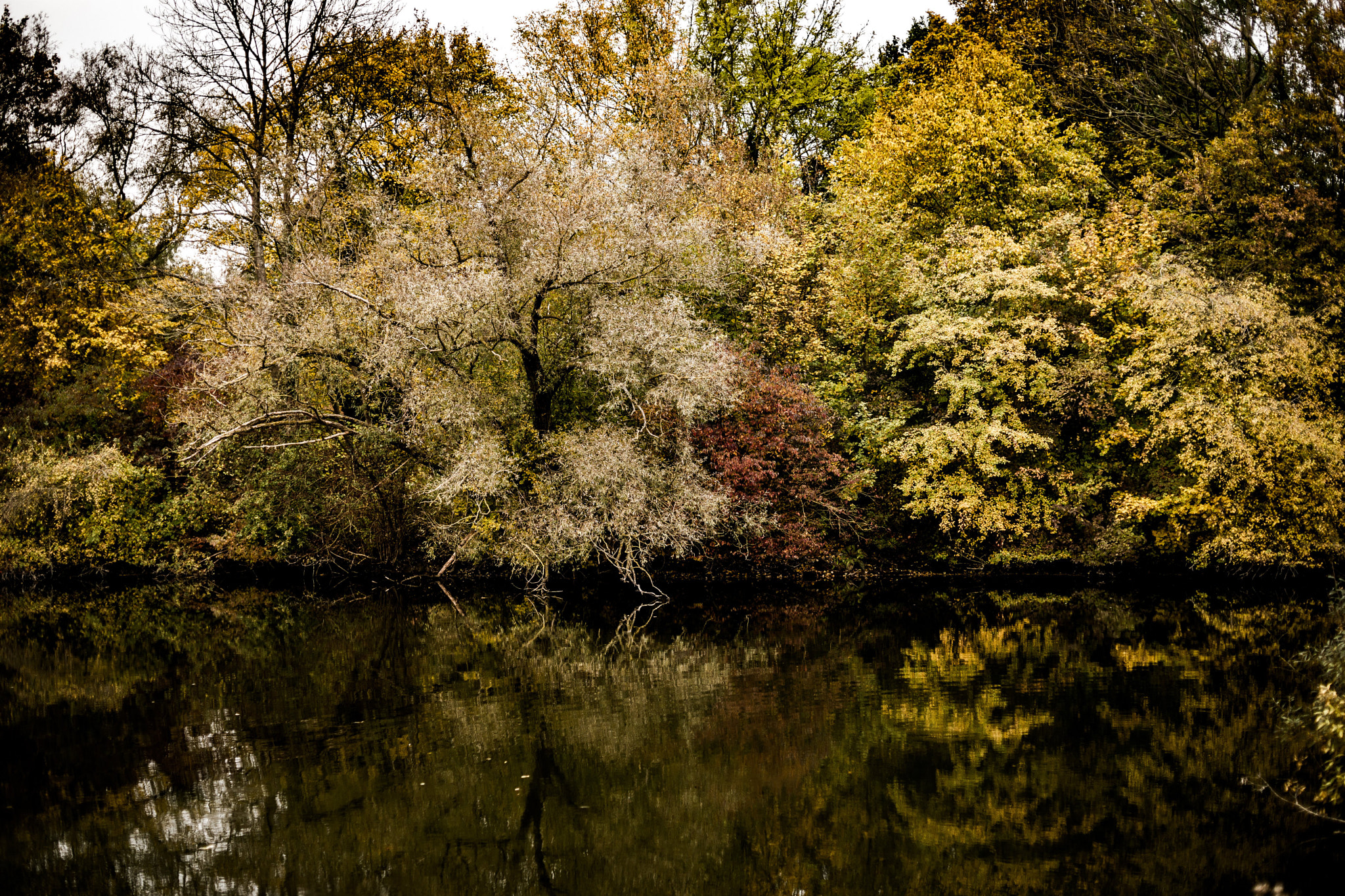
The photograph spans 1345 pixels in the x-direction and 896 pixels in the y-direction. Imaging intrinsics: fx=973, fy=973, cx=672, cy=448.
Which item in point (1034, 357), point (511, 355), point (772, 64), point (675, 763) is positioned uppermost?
point (772, 64)

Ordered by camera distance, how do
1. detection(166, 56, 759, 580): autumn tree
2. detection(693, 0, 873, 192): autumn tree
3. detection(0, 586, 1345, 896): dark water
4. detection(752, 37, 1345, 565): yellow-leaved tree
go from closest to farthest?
detection(0, 586, 1345, 896): dark water, detection(752, 37, 1345, 565): yellow-leaved tree, detection(166, 56, 759, 580): autumn tree, detection(693, 0, 873, 192): autumn tree

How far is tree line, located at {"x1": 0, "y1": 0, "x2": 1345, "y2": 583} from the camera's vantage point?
21078mm

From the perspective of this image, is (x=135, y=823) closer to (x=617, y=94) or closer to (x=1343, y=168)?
(x=1343, y=168)

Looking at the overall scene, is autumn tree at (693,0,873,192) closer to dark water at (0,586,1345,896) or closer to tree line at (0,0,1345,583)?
tree line at (0,0,1345,583)

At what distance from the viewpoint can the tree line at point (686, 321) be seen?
830 inches

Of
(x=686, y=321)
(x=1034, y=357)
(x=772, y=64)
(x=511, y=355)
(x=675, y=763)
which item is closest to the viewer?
(x=675, y=763)

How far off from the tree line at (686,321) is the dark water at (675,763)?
15.2 feet

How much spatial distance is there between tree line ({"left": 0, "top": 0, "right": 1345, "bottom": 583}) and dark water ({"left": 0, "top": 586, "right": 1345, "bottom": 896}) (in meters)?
4.63

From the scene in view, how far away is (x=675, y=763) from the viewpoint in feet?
35.0

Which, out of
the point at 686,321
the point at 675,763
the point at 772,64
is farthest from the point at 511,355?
the point at 772,64

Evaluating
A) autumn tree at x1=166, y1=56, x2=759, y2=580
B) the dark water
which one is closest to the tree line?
autumn tree at x1=166, y1=56, x2=759, y2=580

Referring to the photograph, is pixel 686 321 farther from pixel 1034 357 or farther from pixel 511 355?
pixel 1034 357

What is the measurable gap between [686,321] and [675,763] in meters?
12.3

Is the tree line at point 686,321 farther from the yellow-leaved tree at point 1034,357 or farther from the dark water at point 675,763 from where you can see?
the dark water at point 675,763
